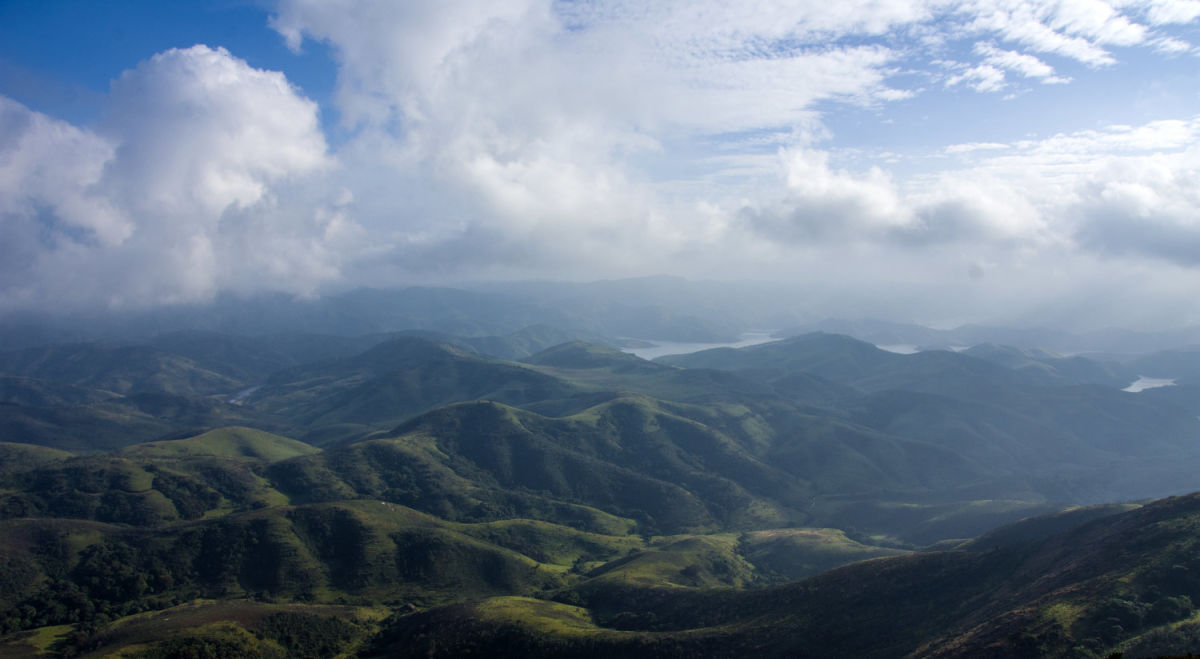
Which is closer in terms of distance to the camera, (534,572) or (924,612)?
(924,612)

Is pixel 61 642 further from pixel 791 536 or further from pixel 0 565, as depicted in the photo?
pixel 791 536

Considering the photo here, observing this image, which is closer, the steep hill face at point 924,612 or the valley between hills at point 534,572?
the steep hill face at point 924,612

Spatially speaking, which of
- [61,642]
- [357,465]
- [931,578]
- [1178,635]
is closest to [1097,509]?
[931,578]

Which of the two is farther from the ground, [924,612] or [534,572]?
[924,612]

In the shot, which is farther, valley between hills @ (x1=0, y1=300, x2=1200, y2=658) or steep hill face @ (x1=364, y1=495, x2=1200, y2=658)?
valley between hills @ (x1=0, y1=300, x2=1200, y2=658)

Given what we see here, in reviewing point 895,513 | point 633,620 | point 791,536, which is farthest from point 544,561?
point 895,513

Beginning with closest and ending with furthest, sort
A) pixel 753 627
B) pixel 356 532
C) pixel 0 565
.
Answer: pixel 753 627
pixel 0 565
pixel 356 532

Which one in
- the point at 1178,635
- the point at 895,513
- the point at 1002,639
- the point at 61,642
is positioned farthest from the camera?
the point at 895,513

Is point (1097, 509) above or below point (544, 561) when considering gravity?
above

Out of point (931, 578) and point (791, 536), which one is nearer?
point (931, 578)

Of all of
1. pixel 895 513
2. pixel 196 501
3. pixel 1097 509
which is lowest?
pixel 895 513
